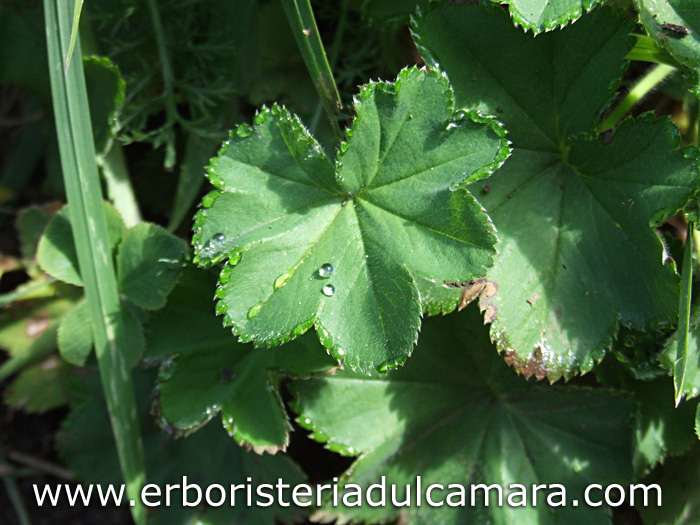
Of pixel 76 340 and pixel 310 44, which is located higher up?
pixel 310 44

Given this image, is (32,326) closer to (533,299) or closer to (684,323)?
(533,299)

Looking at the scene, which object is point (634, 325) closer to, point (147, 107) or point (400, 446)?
point (400, 446)

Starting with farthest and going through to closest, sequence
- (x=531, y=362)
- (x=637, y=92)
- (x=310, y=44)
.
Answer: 1. (x=637, y=92)
2. (x=310, y=44)
3. (x=531, y=362)

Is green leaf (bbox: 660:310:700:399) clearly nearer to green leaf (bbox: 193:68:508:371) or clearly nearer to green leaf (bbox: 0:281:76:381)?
green leaf (bbox: 193:68:508:371)

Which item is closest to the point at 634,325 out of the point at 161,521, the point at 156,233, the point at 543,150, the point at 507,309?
the point at 507,309

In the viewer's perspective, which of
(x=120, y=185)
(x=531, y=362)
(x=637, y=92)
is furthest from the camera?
(x=120, y=185)

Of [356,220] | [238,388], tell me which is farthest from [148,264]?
[356,220]
